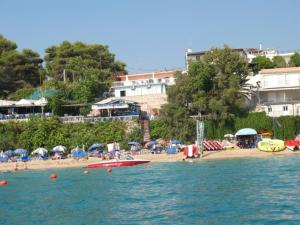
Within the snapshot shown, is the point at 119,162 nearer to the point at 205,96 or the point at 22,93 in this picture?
the point at 205,96

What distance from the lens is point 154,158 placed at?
51.6 metres

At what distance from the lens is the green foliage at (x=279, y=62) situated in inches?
2977

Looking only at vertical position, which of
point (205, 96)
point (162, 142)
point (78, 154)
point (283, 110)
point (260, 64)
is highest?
point (260, 64)

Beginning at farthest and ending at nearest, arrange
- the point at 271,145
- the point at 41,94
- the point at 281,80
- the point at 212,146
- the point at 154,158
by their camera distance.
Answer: the point at 41,94
the point at 281,80
the point at 212,146
the point at 154,158
the point at 271,145

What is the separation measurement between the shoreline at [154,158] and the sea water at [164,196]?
18.3 feet

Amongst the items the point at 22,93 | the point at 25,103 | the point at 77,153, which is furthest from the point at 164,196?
the point at 22,93

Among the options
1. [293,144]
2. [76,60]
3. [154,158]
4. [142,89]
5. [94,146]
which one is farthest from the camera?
[76,60]

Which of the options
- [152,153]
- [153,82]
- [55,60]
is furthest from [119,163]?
[55,60]

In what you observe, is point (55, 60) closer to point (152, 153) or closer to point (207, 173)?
point (152, 153)

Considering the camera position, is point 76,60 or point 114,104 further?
point 76,60

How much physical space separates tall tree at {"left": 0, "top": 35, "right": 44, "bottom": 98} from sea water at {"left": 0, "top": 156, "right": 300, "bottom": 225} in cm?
3072

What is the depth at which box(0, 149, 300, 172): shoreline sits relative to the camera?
5078cm

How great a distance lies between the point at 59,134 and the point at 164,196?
3001 cm

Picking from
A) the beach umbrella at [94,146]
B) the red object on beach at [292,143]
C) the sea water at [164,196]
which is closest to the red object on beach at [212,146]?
the red object on beach at [292,143]
